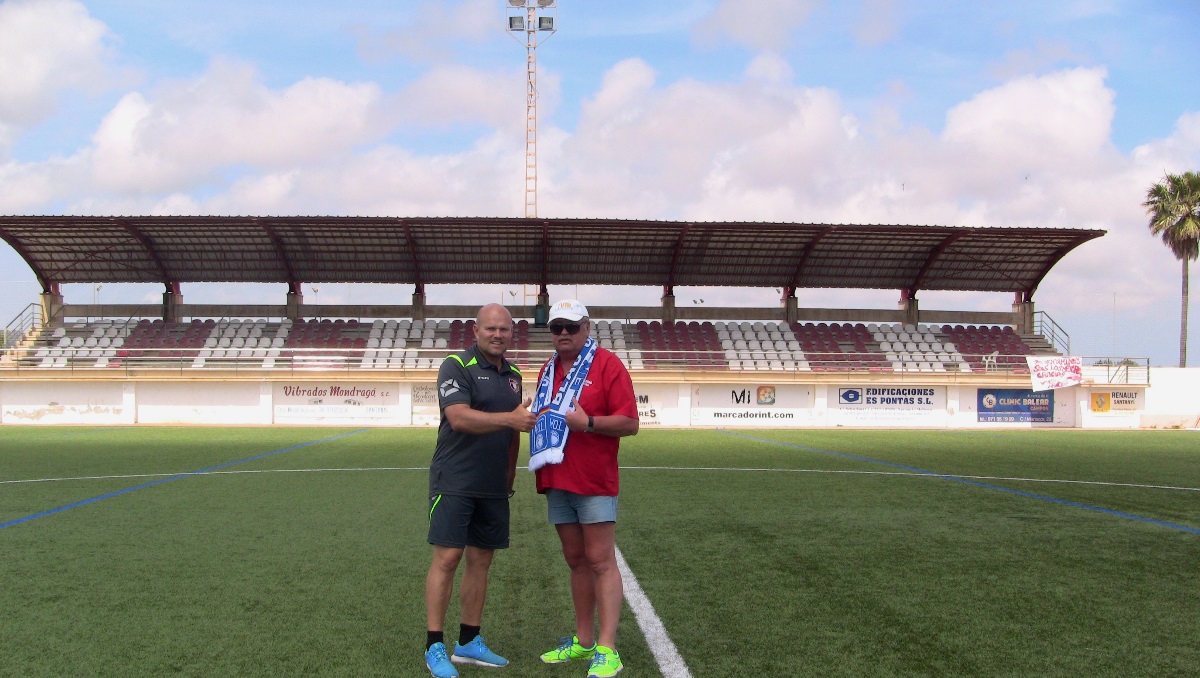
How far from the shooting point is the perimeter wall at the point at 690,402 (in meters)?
29.6

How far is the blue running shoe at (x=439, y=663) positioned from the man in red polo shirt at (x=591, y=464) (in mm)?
563

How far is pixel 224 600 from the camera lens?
216 inches

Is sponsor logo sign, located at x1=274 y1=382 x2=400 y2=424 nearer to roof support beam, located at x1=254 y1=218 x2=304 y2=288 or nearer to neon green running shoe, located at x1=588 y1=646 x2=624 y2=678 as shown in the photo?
roof support beam, located at x1=254 y1=218 x2=304 y2=288

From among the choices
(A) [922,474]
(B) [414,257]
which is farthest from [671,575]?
(B) [414,257]

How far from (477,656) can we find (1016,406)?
31.7 m

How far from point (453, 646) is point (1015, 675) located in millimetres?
3021

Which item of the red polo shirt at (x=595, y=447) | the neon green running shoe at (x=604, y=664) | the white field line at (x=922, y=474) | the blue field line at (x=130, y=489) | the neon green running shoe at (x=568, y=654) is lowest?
the white field line at (x=922, y=474)

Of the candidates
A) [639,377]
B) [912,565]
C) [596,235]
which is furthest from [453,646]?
[596,235]

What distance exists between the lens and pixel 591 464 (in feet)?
13.7

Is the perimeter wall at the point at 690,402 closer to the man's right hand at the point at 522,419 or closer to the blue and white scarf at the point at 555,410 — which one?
the blue and white scarf at the point at 555,410

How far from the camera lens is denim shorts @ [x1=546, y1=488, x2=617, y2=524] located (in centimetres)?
416

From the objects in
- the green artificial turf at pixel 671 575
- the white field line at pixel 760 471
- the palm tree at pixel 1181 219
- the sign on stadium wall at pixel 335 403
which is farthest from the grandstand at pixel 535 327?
the green artificial turf at pixel 671 575

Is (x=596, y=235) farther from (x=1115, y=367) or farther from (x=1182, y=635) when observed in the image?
(x=1182, y=635)

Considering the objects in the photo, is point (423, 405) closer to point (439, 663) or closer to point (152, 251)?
point (152, 251)
